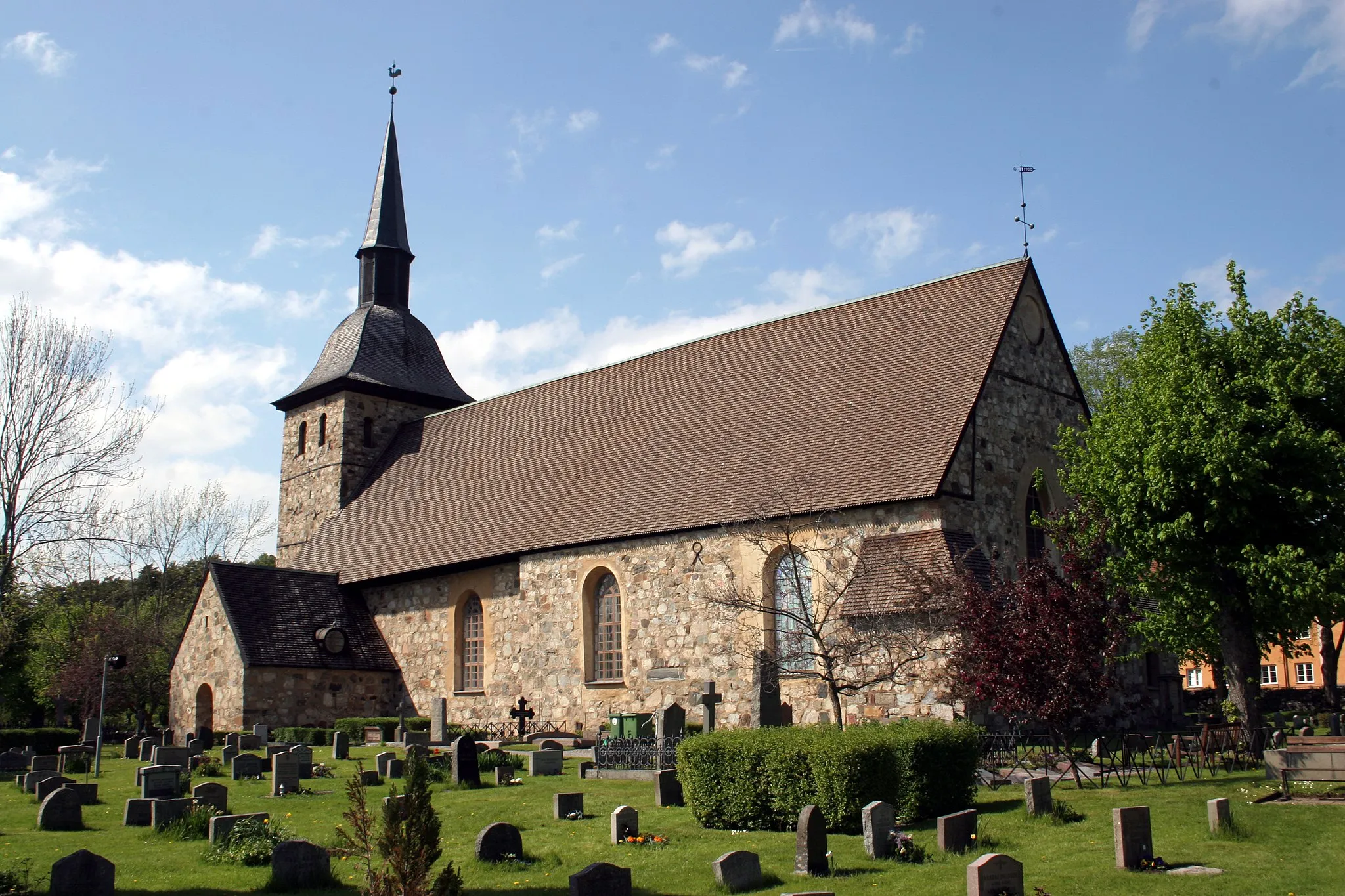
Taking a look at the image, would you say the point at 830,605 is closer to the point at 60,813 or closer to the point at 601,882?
the point at 601,882

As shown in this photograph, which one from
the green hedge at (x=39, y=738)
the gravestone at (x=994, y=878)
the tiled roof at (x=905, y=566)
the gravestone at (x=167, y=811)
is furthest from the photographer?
the green hedge at (x=39, y=738)

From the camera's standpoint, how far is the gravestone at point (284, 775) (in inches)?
704

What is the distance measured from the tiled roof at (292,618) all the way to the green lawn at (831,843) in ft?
42.8

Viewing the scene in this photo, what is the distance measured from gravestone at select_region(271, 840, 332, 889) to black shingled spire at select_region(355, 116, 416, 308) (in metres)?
31.3

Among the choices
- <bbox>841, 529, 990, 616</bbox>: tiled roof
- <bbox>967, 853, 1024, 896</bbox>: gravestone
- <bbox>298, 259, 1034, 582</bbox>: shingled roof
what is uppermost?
<bbox>298, 259, 1034, 582</bbox>: shingled roof

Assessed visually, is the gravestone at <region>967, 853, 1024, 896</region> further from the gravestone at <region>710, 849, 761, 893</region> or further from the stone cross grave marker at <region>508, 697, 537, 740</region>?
the stone cross grave marker at <region>508, 697, 537, 740</region>

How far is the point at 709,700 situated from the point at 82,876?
12.7 m

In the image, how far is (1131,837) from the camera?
11.4 meters

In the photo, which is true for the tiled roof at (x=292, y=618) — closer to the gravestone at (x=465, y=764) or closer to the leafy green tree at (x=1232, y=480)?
the gravestone at (x=465, y=764)

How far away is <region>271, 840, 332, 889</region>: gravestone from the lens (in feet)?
37.2

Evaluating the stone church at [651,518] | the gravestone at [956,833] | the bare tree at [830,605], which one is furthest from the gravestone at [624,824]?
the stone church at [651,518]

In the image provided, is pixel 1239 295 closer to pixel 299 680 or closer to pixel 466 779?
pixel 466 779

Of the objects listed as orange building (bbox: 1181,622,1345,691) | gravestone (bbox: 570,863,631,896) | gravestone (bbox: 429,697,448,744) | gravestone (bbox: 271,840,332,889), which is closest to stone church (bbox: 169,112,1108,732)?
gravestone (bbox: 429,697,448,744)

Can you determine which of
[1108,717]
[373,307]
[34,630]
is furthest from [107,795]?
[34,630]
